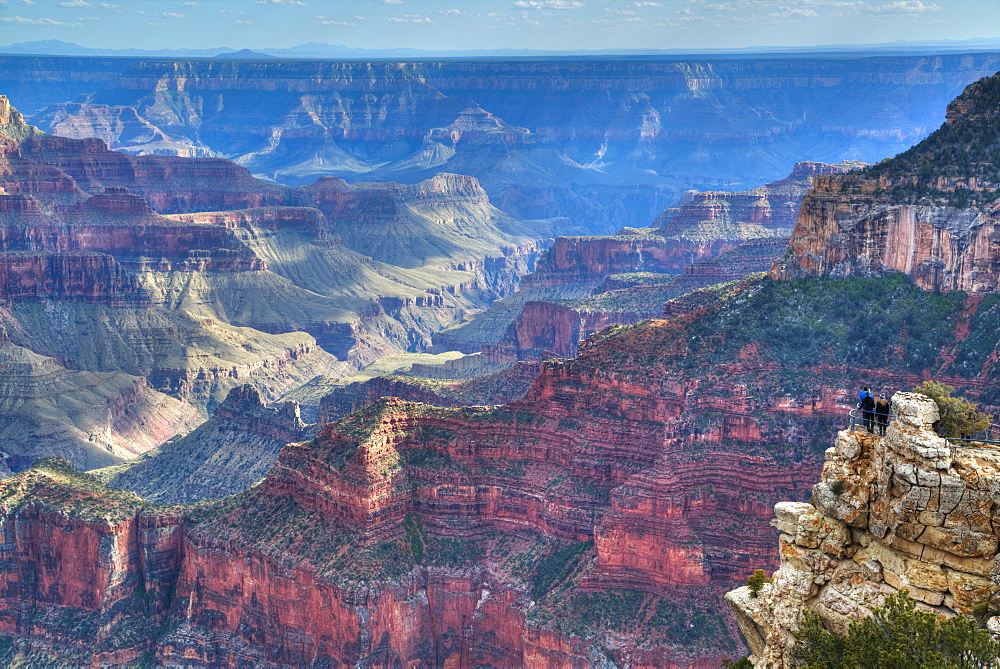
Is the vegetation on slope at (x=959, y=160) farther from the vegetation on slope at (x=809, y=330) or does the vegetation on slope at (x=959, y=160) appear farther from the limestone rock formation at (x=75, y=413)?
the limestone rock formation at (x=75, y=413)

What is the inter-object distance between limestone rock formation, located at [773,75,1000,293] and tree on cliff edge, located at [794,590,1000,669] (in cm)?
5249

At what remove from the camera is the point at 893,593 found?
92.6 feet

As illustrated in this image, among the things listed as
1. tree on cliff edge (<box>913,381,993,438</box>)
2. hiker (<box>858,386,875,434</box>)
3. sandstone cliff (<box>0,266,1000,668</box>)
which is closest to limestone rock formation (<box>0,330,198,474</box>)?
sandstone cliff (<box>0,266,1000,668</box>)

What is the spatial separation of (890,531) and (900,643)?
2740 millimetres

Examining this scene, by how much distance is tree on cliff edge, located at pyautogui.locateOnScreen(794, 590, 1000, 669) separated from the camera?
1030 inches

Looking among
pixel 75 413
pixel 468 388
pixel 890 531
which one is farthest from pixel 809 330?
pixel 75 413

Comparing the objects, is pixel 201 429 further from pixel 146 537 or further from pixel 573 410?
pixel 573 410

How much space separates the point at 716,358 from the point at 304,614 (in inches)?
1245

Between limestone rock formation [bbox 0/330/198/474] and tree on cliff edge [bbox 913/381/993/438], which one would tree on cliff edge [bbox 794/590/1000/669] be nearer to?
tree on cliff edge [bbox 913/381/993/438]

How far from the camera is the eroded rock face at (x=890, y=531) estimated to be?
2730cm

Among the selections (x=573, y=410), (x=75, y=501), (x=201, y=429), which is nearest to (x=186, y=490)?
(x=201, y=429)

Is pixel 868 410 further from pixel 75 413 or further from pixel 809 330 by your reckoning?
pixel 75 413

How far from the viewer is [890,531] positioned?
28547 millimetres

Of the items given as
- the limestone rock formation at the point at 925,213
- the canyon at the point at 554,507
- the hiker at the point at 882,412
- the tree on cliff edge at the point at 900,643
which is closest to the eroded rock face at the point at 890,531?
the tree on cliff edge at the point at 900,643
